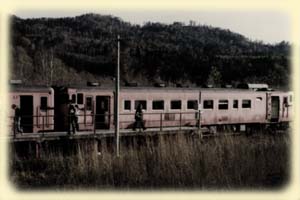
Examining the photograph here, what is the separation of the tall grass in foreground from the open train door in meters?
16.5

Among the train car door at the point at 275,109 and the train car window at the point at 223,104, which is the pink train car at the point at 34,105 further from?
the train car door at the point at 275,109

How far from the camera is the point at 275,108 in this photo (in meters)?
27.7

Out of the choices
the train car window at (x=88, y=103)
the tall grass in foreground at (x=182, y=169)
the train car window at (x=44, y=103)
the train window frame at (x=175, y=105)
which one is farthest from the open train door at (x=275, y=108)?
the tall grass in foreground at (x=182, y=169)

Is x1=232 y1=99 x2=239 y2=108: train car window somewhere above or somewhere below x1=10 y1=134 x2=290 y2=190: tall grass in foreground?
above

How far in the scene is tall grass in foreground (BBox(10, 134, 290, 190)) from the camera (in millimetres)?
8484

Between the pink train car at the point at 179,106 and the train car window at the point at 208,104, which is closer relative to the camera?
the pink train car at the point at 179,106

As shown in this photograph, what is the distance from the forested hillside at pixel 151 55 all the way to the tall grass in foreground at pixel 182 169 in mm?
36931

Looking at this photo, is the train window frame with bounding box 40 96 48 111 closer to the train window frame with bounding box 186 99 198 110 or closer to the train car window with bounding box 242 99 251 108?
the train window frame with bounding box 186 99 198 110

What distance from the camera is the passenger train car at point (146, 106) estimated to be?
706 inches

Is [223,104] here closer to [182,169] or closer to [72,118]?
[72,118]

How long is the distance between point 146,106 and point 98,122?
9.27 feet

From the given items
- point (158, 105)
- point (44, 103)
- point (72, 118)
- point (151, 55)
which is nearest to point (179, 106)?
point (158, 105)

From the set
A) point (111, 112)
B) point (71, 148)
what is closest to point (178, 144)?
point (71, 148)

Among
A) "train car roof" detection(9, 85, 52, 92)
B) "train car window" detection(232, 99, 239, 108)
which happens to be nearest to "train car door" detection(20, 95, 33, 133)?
"train car roof" detection(9, 85, 52, 92)
